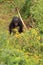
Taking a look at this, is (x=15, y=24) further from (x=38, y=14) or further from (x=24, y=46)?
(x=24, y=46)

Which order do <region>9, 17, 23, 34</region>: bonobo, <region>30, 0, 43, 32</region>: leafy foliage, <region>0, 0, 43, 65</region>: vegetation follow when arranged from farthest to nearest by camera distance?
1. <region>30, 0, 43, 32</region>: leafy foliage
2. <region>9, 17, 23, 34</region>: bonobo
3. <region>0, 0, 43, 65</region>: vegetation

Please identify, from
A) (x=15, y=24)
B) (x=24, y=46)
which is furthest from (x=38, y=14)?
(x=24, y=46)

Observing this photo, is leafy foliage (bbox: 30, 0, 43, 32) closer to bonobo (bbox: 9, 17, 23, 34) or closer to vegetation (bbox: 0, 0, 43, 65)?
vegetation (bbox: 0, 0, 43, 65)

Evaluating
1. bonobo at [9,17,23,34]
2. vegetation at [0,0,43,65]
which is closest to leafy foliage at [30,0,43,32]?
vegetation at [0,0,43,65]

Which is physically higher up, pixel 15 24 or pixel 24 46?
pixel 24 46

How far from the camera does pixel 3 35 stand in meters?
6.34

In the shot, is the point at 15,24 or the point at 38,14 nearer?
the point at 15,24

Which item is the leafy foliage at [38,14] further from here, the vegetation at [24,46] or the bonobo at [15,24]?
the bonobo at [15,24]

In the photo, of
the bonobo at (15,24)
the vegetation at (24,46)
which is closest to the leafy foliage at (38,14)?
the vegetation at (24,46)

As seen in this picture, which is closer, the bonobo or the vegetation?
the vegetation

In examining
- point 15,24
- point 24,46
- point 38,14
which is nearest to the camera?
point 24,46

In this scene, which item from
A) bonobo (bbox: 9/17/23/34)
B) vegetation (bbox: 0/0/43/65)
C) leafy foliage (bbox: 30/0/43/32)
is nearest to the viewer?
vegetation (bbox: 0/0/43/65)

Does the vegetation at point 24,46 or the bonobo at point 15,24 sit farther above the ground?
the vegetation at point 24,46

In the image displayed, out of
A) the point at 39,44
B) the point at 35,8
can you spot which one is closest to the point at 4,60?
the point at 39,44
